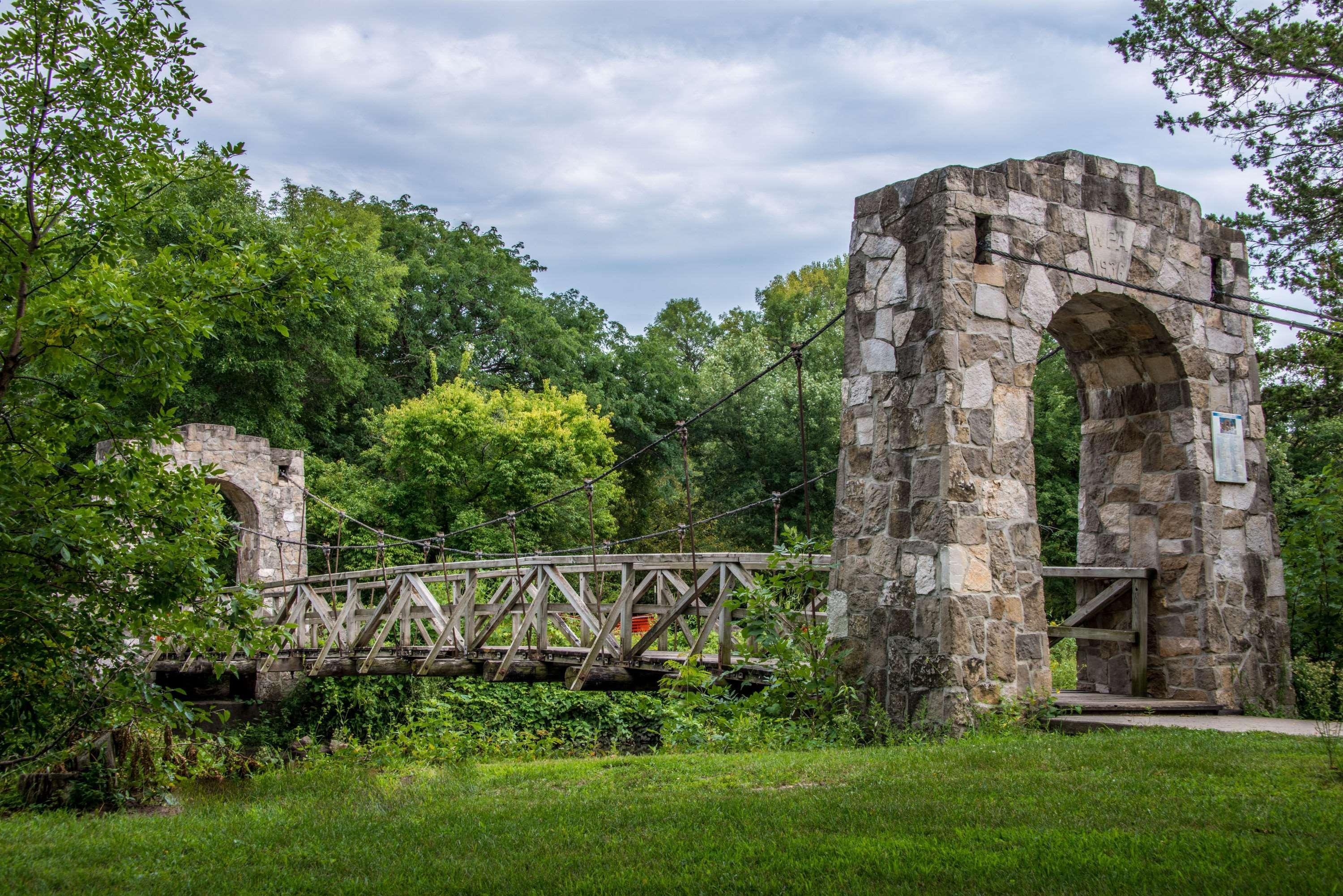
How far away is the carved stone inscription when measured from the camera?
273 inches

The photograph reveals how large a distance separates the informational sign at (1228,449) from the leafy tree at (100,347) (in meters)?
5.59

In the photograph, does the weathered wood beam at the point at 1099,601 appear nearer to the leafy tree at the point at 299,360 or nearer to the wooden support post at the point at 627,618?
the wooden support post at the point at 627,618

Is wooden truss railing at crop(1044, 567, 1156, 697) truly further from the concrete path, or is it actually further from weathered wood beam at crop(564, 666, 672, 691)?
weathered wood beam at crop(564, 666, 672, 691)

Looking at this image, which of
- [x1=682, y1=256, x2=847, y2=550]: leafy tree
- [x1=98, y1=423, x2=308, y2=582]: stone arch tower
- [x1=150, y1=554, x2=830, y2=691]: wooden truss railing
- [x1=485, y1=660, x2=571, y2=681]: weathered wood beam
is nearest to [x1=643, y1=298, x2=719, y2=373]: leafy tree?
[x1=682, y1=256, x2=847, y2=550]: leafy tree

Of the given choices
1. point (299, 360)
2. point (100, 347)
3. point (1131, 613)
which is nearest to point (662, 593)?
point (1131, 613)

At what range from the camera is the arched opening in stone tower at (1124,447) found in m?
7.25

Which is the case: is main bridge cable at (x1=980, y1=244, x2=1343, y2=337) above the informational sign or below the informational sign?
above

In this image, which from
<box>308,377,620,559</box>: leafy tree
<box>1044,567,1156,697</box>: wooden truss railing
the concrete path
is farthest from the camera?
<box>308,377,620,559</box>: leafy tree

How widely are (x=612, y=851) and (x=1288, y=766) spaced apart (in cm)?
262

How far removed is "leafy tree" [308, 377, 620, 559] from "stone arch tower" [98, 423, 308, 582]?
1898 mm

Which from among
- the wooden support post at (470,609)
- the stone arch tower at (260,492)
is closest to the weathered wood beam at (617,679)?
the wooden support post at (470,609)

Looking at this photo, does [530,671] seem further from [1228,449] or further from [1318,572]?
[1318,572]

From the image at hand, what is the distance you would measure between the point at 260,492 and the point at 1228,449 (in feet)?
46.3

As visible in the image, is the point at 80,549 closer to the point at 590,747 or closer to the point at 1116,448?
the point at 1116,448
